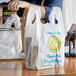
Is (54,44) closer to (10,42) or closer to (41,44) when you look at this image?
(41,44)

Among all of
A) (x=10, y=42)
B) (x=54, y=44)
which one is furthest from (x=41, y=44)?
(x=10, y=42)

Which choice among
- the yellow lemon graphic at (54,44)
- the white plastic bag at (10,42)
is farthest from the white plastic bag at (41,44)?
the white plastic bag at (10,42)

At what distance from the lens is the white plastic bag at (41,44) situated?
→ 2.31ft

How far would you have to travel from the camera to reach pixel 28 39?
28.6 inches

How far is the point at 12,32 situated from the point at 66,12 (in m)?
2.34

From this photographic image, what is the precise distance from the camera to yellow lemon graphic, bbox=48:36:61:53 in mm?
738

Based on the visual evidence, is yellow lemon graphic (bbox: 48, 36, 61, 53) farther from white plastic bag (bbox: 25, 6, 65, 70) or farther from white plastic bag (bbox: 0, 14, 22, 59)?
white plastic bag (bbox: 0, 14, 22, 59)

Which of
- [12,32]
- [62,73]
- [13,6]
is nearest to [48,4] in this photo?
[12,32]

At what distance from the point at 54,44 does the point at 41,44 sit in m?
0.06

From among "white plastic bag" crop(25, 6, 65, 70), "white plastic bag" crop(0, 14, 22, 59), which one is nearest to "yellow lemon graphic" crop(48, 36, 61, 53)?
"white plastic bag" crop(25, 6, 65, 70)

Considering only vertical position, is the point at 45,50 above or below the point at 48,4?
below

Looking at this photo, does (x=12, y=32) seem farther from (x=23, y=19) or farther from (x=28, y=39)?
(x=28, y=39)

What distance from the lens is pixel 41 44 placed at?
0.71 meters

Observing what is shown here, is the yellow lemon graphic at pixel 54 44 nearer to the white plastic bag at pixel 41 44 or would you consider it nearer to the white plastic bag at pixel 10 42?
the white plastic bag at pixel 41 44
